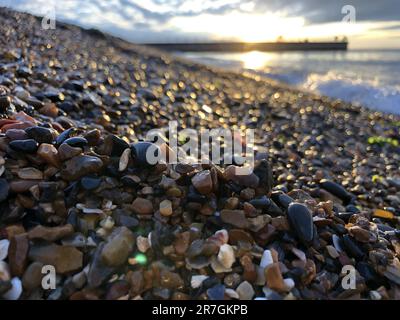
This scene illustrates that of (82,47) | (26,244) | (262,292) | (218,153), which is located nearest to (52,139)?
(26,244)

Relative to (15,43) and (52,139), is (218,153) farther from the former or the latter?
(15,43)

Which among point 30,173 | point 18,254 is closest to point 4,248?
point 18,254


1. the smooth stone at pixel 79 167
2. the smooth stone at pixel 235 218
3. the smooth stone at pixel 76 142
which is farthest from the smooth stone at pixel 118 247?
the smooth stone at pixel 76 142

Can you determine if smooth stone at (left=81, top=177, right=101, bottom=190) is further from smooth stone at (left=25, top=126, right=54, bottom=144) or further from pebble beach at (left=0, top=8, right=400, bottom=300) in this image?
smooth stone at (left=25, top=126, right=54, bottom=144)

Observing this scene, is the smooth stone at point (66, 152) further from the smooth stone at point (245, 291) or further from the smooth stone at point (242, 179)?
the smooth stone at point (245, 291)

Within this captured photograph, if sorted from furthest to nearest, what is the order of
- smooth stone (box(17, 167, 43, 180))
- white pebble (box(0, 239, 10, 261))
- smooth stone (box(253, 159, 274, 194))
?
smooth stone (box(253, 159, 274, 194)) → smooth stone (box(17, 167, 43, 180)) → white pebble (box(0, 239, 10, 261))

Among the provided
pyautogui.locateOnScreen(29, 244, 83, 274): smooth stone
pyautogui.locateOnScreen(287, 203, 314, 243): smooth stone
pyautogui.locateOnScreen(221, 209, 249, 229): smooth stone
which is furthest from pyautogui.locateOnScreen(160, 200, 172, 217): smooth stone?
pyautogui.locateOnScreen(287, 203, 314, 243): smooth stone
